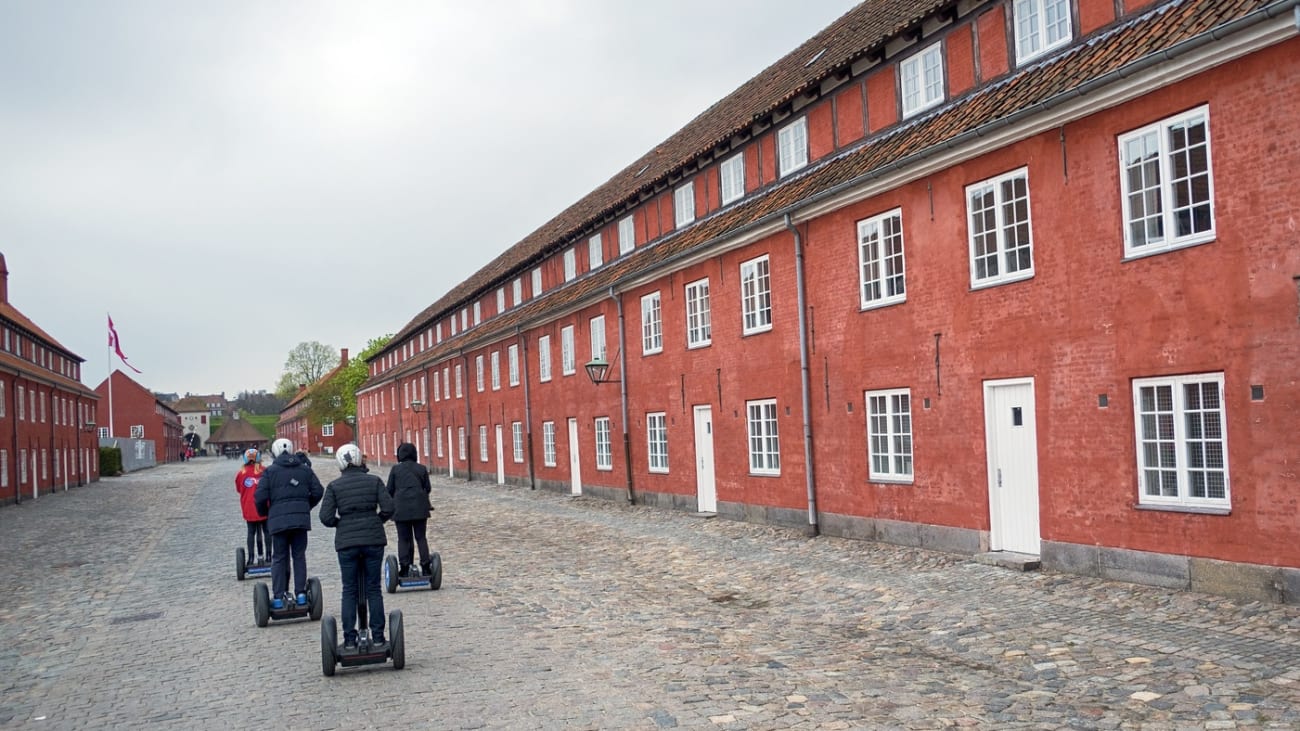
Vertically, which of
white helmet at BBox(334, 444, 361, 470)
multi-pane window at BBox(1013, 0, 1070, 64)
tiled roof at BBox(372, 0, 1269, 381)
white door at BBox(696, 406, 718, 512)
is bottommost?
white door at BBox(696, 406, 718, 512)

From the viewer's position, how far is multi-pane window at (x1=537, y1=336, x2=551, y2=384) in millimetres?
30775

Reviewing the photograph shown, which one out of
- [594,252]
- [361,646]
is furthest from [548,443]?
[361,646]

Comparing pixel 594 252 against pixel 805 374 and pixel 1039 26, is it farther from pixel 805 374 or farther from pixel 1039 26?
pixel 1039 26

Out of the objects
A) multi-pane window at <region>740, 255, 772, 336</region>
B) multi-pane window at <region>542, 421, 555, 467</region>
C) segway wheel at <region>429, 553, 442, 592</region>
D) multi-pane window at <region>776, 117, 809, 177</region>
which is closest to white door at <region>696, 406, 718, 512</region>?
multi-pane window at <region>740, 255, 772, 336</region>

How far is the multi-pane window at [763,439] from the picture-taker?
57.8ft

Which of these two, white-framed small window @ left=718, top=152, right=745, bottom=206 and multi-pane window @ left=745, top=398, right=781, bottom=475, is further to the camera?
white-framed small window @ left=718, top=152, right=745, bottom=206

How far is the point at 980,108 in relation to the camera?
41.4ft

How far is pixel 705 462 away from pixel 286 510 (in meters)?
11.6

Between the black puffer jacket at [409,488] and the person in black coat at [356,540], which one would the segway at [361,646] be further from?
the black puffer jacket at [409,488]

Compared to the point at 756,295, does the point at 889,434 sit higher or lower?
lower

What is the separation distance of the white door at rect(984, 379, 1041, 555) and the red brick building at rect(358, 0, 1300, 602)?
34mm

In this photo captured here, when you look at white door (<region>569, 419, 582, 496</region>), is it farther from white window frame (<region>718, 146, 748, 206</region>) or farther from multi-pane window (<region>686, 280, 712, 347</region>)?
white window frame (<region>718, 146, 748, 206</region>)

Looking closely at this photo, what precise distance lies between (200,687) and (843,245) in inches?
427

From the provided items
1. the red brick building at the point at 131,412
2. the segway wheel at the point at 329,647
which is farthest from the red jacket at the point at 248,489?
the red brick building at the point at 131,412
